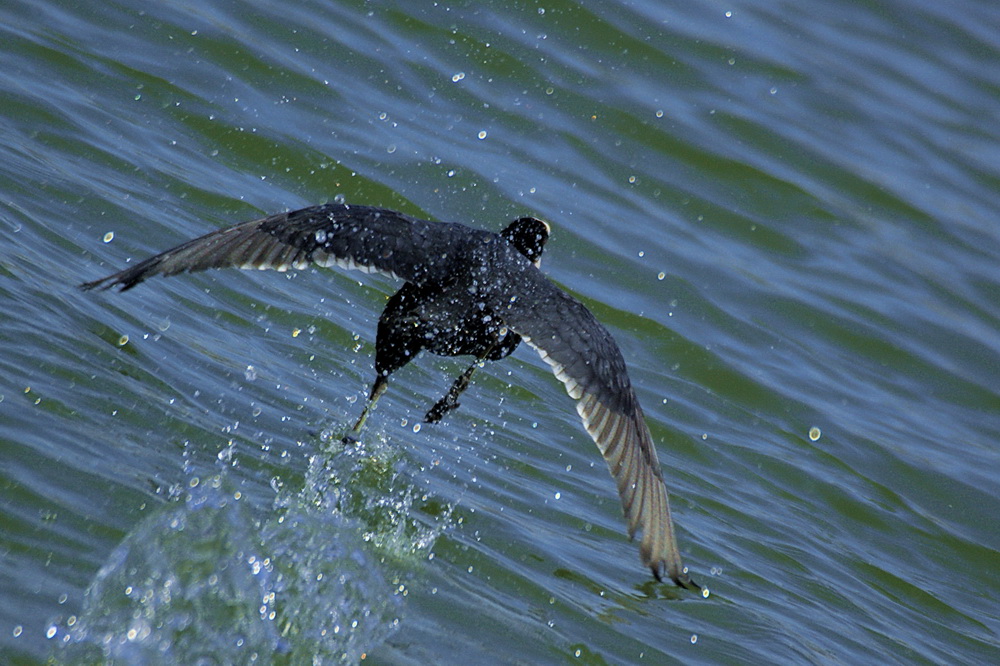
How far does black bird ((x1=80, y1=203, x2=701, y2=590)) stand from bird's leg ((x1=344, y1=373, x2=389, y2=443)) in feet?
0.68

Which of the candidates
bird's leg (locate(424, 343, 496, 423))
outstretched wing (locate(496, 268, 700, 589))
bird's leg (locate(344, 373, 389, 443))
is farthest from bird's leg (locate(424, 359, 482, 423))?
outstretched wing (locate(496, 268, 700, 589))

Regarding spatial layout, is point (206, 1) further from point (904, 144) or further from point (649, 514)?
point (649, 514)

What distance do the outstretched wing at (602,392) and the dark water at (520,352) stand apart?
1.71 ft

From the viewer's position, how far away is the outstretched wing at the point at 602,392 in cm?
448

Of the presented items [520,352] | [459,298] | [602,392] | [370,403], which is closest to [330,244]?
[459,298]

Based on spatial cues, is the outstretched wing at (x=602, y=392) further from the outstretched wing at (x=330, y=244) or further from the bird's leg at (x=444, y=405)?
the bird's leg at (x=444, y=405)

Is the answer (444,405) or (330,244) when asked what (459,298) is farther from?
(444,405)

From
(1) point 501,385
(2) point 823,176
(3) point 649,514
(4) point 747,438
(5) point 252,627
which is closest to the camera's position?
(5) point 252,627

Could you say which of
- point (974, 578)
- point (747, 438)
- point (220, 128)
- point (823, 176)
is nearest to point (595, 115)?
point (823, 176)

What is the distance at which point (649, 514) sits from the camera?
4492mm

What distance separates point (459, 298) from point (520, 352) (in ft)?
7.52

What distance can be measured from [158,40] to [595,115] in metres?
3.23

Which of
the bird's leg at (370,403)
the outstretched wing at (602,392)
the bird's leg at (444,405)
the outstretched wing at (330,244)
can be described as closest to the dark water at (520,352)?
the bird's leg at (370,403)

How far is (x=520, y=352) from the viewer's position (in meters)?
7.00
